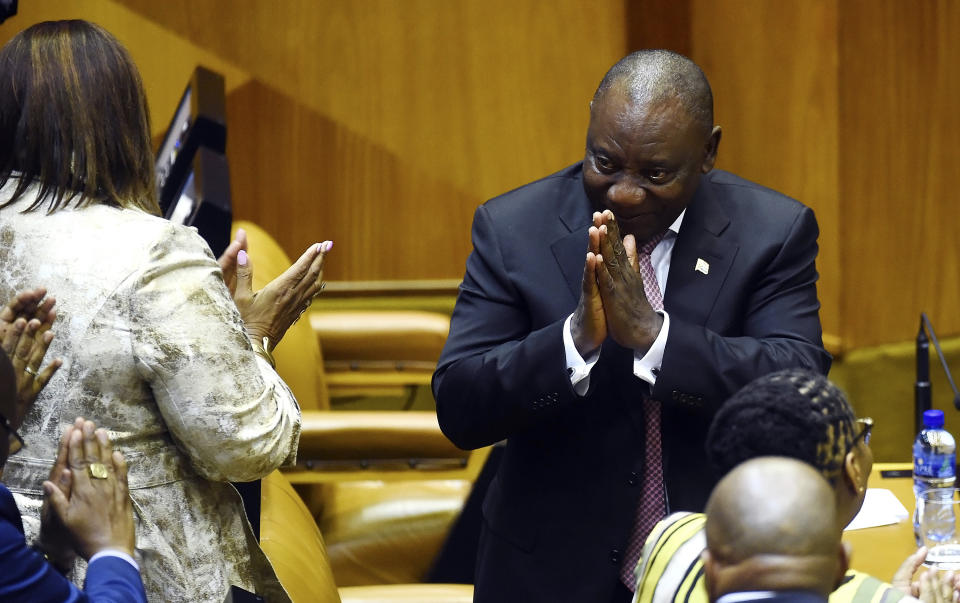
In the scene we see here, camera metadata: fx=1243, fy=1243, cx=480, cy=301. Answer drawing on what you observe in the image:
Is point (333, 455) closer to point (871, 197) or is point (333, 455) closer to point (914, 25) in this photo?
point (871, 197)

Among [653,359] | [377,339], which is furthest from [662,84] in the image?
[377,339]

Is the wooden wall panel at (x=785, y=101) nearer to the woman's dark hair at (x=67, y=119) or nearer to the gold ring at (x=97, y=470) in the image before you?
the woman's dark hair at (x=67, y=119)

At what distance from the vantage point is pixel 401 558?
9.89 feet

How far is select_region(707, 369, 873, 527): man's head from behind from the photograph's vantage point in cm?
112

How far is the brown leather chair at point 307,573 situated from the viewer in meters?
2.06

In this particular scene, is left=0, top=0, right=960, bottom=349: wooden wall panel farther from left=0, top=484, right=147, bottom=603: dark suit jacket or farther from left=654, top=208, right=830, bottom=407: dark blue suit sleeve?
left=0, top=484, right=147, bottom=603: dark suit jacket

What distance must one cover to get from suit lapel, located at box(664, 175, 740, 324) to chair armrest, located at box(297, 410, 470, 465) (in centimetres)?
128

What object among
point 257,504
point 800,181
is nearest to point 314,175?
point 800,181

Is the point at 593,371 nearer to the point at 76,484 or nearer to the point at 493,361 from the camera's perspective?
the point at 493,361

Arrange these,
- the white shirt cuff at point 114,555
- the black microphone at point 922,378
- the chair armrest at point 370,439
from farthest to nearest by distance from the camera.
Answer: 1. the chair armrest at point 370,439
2. the black microphone at point 922,378
3. the white shirt cuff at point 114,555

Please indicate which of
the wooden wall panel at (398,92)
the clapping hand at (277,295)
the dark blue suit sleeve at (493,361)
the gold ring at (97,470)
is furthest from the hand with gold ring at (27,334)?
the wooden wall panel at (398,92)

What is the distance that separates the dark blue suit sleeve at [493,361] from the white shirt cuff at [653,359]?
0.10 meters

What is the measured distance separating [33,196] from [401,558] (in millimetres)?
1640

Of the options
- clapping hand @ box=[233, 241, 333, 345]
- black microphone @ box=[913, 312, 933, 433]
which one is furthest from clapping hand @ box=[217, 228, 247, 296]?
black microphone @ box=[913, 312, 933, 433]
